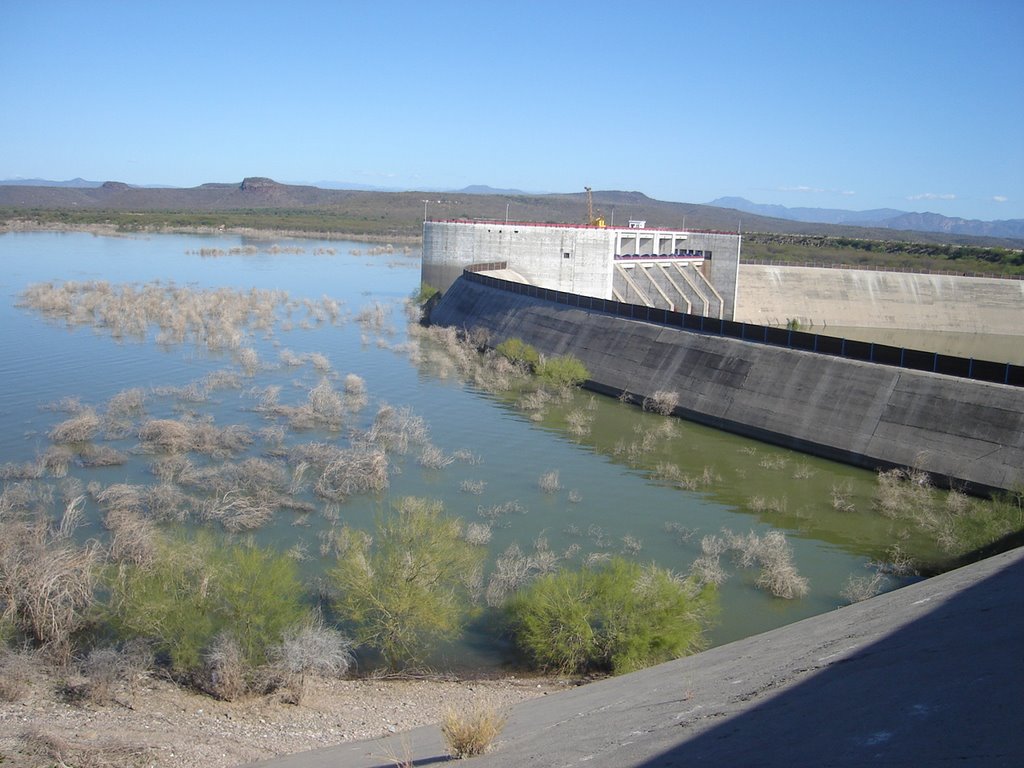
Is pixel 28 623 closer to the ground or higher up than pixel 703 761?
closer to the ground

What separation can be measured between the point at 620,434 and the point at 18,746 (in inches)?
755

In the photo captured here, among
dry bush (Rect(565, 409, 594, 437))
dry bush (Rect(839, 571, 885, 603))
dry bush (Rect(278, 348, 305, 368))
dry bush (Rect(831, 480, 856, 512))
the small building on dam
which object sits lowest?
dry bush (Rect(839, 571, 885, 603))

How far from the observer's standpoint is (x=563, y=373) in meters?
30.6

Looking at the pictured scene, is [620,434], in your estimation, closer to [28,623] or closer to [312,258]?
[28,623]

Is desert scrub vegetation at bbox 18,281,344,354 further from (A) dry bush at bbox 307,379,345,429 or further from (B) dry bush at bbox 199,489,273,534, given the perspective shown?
(B) dry bush at bbox 199,489,273,534

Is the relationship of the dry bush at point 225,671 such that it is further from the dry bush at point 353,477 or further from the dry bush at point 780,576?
the dry bush at point 780,576

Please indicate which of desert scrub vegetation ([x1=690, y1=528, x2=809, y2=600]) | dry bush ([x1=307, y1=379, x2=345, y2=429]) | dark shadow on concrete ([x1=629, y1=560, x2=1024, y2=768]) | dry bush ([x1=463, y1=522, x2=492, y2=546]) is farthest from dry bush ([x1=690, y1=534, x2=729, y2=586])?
dry bush ([x1=307, y1=379, x2=345, y2=429])

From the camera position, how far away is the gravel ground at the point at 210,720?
25.2 ft

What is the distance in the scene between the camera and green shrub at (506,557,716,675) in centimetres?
1123

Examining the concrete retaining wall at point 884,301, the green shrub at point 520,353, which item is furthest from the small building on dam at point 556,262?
the green shrub at point 520,353

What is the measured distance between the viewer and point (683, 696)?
8.59 m

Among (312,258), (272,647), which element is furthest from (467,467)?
(312,258)

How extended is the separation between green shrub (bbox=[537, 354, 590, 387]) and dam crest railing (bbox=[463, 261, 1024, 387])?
3554mm

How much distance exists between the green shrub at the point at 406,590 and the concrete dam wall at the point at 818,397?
13.7 metres
